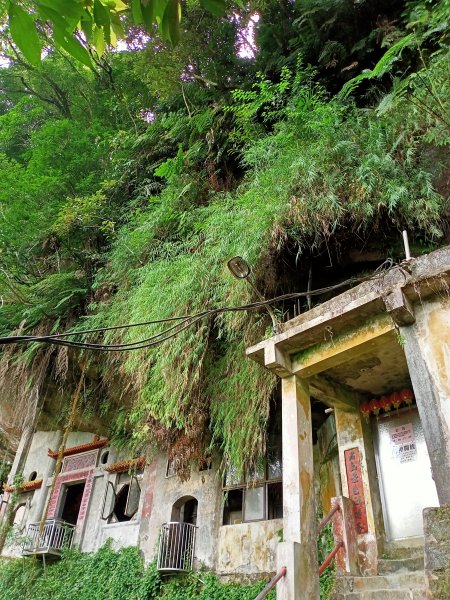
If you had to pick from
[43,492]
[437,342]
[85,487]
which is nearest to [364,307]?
[437,342]

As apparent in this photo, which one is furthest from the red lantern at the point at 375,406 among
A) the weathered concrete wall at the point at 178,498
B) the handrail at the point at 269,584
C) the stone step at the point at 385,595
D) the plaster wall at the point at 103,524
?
the plaster wall at the point at 103,524

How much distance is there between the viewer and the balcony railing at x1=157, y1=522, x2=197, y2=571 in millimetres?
9320

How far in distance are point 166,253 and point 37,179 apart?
5085 mm

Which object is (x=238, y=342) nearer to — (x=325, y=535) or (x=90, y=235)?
(x=325, y=535)

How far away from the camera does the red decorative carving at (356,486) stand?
6.53 metres

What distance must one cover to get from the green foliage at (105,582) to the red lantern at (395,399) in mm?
3743

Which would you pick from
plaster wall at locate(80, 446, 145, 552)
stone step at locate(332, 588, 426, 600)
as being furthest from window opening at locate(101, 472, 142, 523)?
stone step at locate(332, 588, 426, 600)

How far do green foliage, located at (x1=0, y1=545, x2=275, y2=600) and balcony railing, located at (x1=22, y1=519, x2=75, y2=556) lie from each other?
351 mm

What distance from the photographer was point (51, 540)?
12672 millimetres

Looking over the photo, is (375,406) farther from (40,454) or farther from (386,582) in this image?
(40,454)

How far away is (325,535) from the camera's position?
288 inches

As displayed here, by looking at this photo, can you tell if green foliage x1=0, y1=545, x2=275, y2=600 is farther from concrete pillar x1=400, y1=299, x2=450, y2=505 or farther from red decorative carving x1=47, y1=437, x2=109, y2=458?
concrete pillar x1=400, y1=299, x2=450, y2=505

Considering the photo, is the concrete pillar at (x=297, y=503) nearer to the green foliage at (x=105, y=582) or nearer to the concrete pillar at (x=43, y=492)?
the green foliage at (x=105, y=582)

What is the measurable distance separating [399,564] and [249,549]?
355 centimetres
